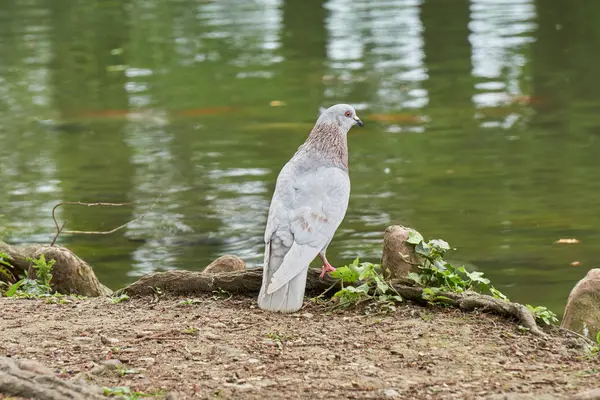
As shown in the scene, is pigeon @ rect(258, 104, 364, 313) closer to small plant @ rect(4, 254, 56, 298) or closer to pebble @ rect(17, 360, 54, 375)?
pebble @ rect(17, 360, 54, 375)

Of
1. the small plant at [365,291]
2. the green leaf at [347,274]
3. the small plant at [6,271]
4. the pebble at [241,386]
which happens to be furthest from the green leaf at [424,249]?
the small plant at [6,271]

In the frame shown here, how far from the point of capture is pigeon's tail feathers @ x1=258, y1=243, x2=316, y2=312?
538 cm

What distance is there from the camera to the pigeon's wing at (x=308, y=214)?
17.7 feet

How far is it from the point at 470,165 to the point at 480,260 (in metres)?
2.82

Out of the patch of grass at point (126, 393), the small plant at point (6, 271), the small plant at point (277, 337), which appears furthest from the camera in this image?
the small plant at point (6, 271)

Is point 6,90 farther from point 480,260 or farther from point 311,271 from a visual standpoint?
point 311,271

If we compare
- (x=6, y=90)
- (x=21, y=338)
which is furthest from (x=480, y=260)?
(x=6, y=90)

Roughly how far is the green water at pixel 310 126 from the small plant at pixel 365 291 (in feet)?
6.54

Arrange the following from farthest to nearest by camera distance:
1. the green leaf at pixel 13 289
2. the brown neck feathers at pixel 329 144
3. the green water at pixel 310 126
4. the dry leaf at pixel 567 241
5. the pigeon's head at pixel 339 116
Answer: the green water at pixel 310 126, the dry leaf at pixel 567 241, the green leaf at pixel 13 289, the pigeon's head at pixel 339 116, the brown neck feathers at pixel 329 144

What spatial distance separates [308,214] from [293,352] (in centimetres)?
99

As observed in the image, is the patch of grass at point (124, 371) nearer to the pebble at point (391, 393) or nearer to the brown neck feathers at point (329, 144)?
the pebble at point (391, 393)

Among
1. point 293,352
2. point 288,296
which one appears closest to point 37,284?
point 288,296

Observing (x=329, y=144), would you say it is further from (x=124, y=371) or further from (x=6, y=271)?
(x=6, y=271)

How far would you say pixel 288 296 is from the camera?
17.9ft
